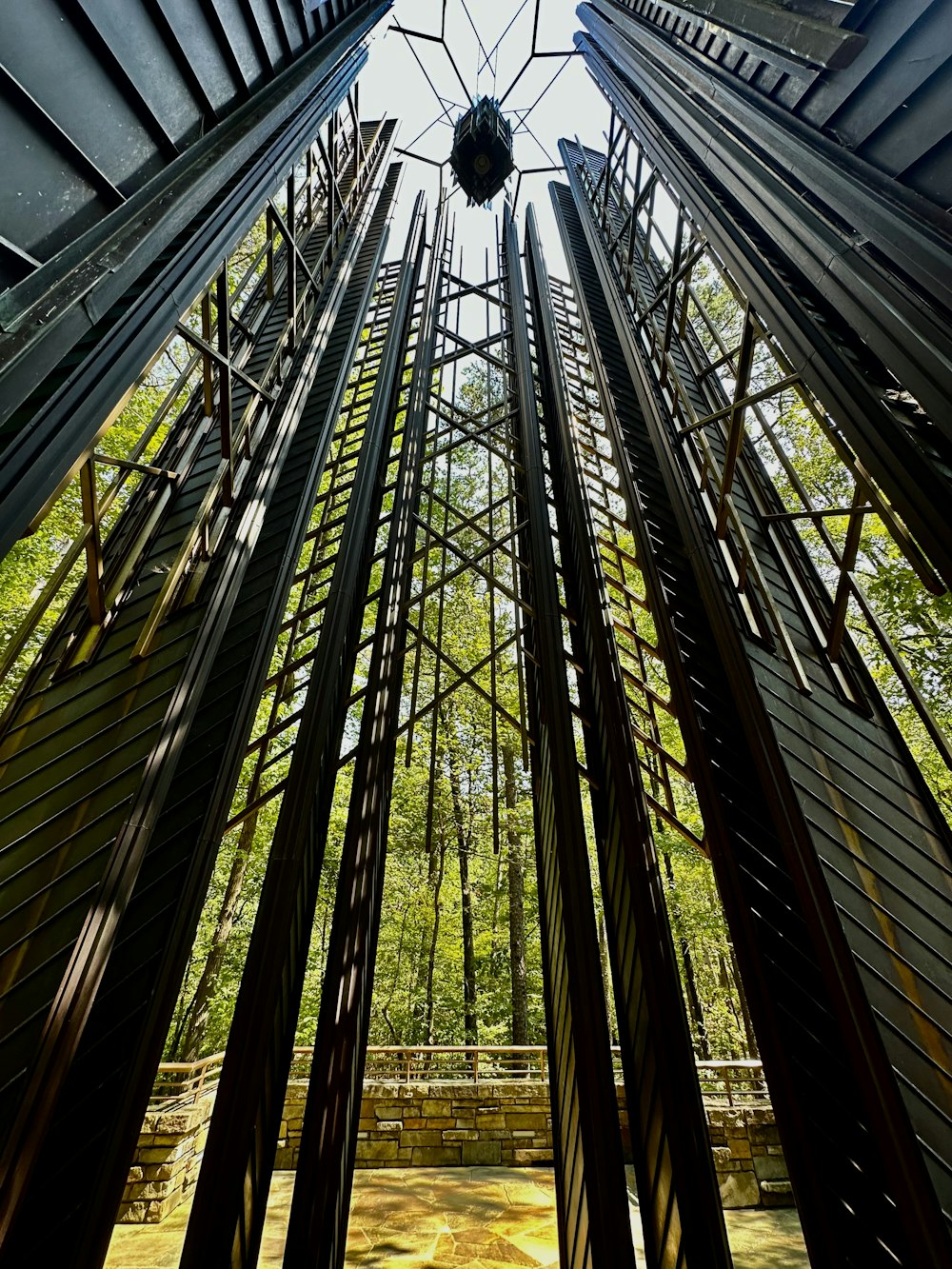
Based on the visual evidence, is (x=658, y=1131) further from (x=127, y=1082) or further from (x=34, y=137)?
(x=34, y=137)

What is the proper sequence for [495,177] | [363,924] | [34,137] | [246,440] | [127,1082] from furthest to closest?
[495,177], [246,440], [363,924], [127,1082], [34,137]

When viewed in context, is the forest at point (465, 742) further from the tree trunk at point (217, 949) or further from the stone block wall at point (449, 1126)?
the stone block wall at point (449, 1126)

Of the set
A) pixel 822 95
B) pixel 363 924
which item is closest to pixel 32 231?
pixel 822 95

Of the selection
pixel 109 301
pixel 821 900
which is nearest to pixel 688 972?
pixel 821 900

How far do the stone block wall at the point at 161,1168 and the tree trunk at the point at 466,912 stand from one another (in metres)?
9.65

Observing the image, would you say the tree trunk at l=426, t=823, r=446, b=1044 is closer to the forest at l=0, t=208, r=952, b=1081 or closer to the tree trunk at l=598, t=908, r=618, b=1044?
the forest at l=0, t=208, r=952, b=1081

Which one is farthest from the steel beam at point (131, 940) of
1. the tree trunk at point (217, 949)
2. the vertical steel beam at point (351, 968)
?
the tree trunk at point (217, 949)

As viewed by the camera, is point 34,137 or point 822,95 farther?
point 822,95

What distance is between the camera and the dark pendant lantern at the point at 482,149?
961 centimetres

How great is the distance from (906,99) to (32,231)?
3.61 m

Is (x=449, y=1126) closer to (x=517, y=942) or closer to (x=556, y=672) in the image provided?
(x=517, y=942)

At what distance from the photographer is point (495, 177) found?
10.0 metres

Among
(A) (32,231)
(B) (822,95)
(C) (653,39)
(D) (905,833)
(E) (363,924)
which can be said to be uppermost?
(C) (653,39)

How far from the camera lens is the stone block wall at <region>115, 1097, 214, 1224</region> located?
269 inches
